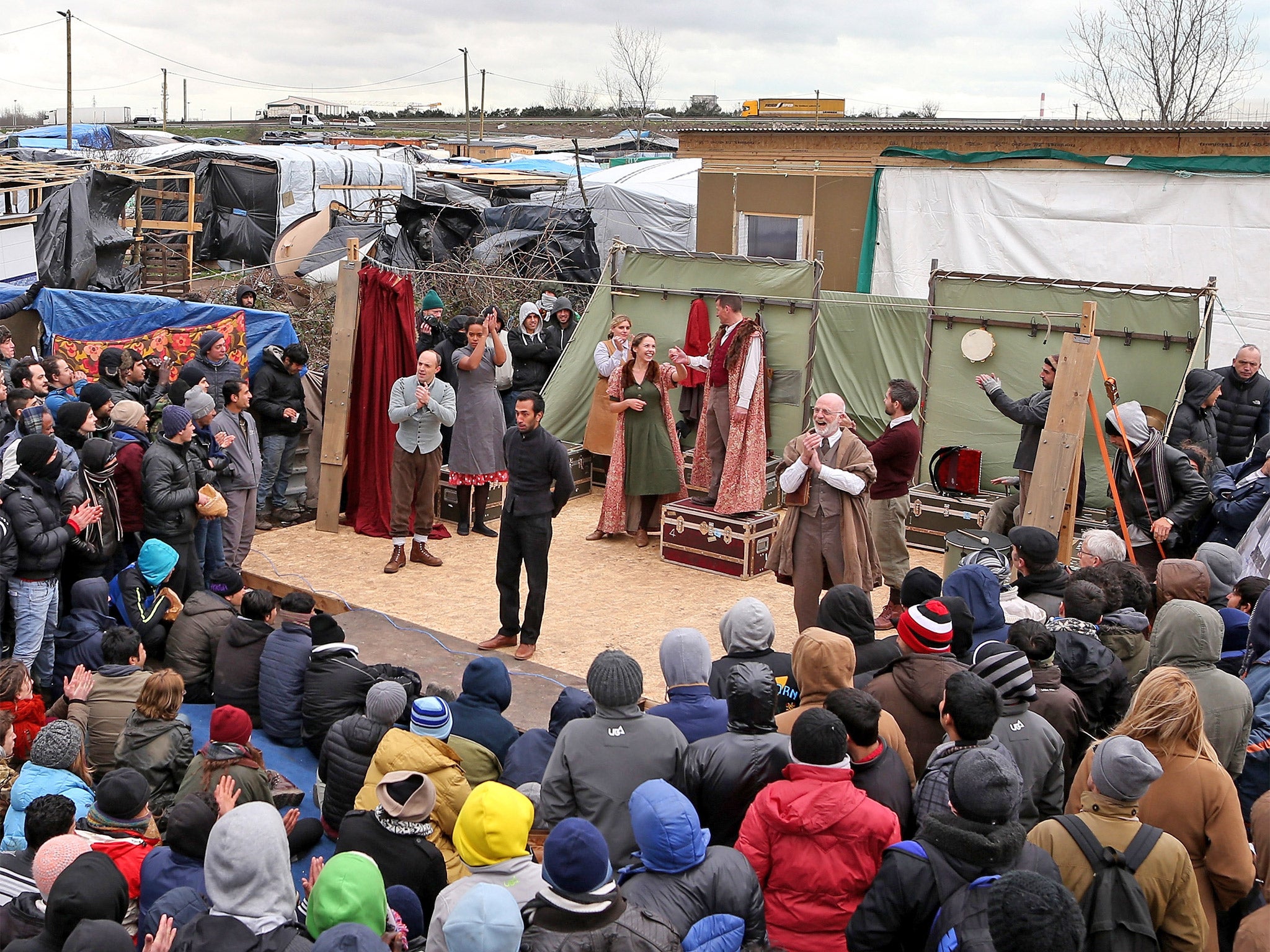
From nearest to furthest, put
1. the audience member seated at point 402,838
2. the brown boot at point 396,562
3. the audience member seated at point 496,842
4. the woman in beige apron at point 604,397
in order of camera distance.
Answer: the audience member seated at point 496,842, the audience member seated at point 402,838, the brown boot at point 396,562, the woman in beige apron at point 604,397

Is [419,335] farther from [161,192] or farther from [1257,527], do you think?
[161,192]

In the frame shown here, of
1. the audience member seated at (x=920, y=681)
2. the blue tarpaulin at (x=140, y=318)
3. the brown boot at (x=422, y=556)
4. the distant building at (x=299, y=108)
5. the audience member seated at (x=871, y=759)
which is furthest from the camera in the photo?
the distant building at (x=299, y=108)

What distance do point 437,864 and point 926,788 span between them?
159cm

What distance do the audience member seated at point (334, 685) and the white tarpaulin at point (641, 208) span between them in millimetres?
14483

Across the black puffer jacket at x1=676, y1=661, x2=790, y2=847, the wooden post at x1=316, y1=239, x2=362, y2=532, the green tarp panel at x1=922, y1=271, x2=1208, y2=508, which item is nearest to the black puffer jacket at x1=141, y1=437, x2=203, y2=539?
the wooden post at x1=316, y1=239, x2=362, y2=532

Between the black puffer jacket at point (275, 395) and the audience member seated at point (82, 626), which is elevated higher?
the black puffer jacket at point (275, 395)

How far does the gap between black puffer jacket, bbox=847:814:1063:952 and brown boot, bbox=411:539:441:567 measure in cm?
615

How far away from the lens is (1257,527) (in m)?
6.70

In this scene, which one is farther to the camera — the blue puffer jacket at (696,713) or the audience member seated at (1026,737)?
the blue puffer jacket at (696,713)

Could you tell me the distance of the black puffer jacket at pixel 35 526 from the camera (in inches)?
240

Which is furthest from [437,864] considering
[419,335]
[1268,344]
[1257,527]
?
[1268,344]

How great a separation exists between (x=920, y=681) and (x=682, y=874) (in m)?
1.40

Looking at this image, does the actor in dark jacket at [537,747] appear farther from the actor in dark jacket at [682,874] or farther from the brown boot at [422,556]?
the brown boot at [422,556]

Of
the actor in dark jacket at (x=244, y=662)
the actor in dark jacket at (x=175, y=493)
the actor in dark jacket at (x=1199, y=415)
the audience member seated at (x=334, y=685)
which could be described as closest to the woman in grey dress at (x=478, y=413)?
the actor in dark jacket at (x=175, y=493)
